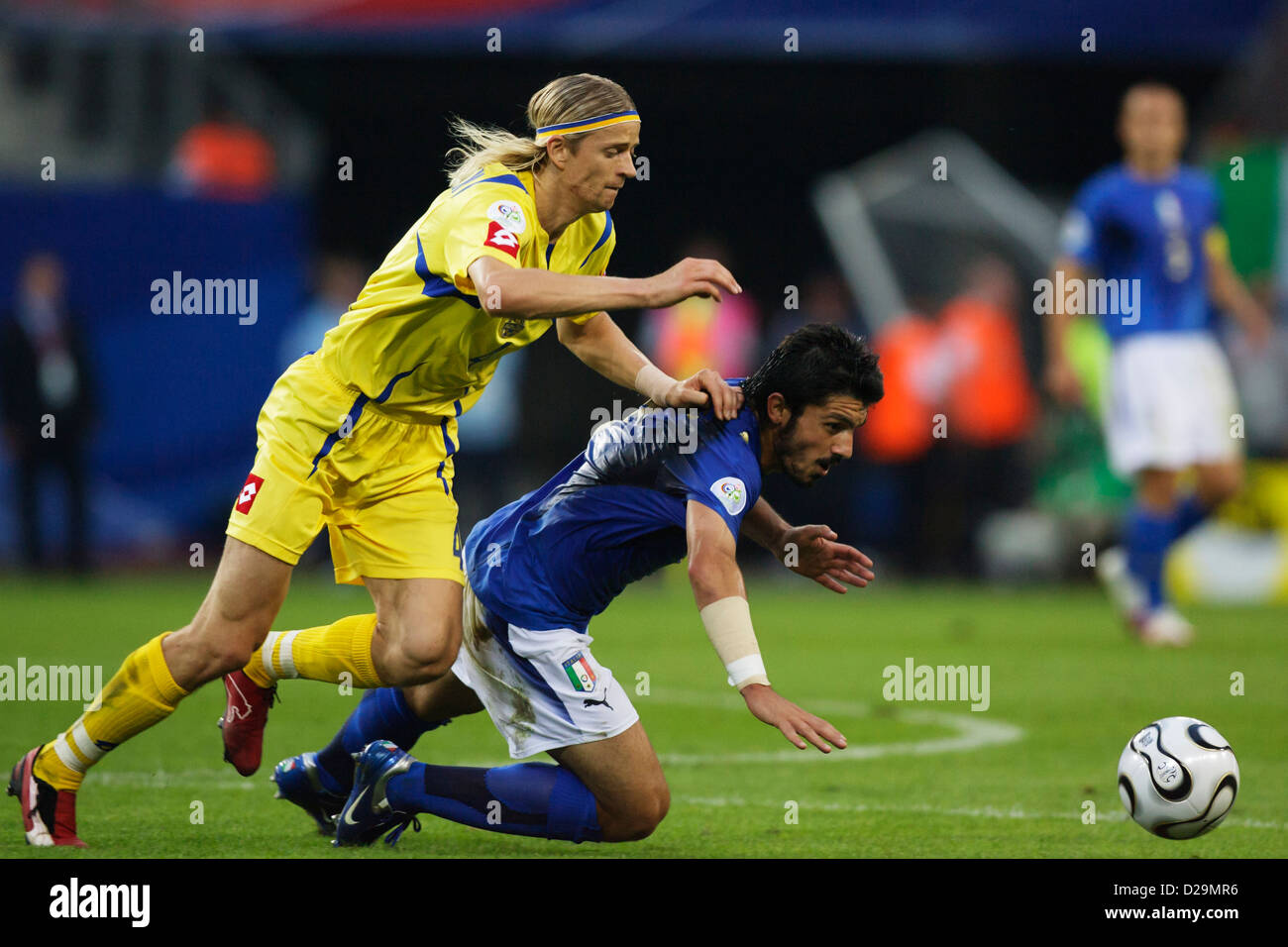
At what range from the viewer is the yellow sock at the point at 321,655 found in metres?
5.21

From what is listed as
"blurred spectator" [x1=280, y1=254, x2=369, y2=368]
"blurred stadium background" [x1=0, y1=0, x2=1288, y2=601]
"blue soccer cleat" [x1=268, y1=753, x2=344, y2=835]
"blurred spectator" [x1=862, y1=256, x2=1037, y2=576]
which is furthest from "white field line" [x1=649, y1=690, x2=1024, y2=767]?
"blurred spectator" [x1=862, y1=256, x2=1037, y2=576]

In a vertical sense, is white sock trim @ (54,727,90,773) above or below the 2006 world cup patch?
below

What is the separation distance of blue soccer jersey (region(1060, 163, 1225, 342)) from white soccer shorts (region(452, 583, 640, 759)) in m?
6.29

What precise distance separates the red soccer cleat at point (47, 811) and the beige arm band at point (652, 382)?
2000 millimetres

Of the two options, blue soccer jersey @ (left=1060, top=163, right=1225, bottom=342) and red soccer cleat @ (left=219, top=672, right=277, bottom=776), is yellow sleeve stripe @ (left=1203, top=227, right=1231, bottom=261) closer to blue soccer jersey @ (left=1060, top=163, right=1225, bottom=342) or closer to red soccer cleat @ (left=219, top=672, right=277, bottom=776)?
blue soccer jersey @ (left=1060, top=163, right=1225, bottom=342)

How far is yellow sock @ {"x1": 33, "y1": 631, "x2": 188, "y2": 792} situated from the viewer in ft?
16.4

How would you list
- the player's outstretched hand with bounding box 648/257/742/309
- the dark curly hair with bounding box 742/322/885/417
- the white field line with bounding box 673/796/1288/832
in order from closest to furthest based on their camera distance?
the player's outstretched hand with bounding box 648/257/742/309
the dark curly hair with bounding box 742/322/885/417
the white field line with bounding box 673/796/1288/832

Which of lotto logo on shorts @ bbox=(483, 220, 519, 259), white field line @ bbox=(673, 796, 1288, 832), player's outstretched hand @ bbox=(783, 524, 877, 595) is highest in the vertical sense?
lotto logo on shorts @ bbox=(483, 220, 519, 259)

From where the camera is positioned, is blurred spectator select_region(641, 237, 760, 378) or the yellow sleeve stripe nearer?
the yellow sleeve stripe

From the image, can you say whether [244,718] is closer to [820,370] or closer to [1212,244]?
[820,370]

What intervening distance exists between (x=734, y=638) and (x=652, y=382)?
1.05 m

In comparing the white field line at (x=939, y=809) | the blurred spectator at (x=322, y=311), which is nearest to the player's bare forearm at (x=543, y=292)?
the white field line at (x=939, y=809)

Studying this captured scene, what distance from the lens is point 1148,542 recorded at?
33.2 ft

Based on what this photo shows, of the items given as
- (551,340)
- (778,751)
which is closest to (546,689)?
(778,751)
